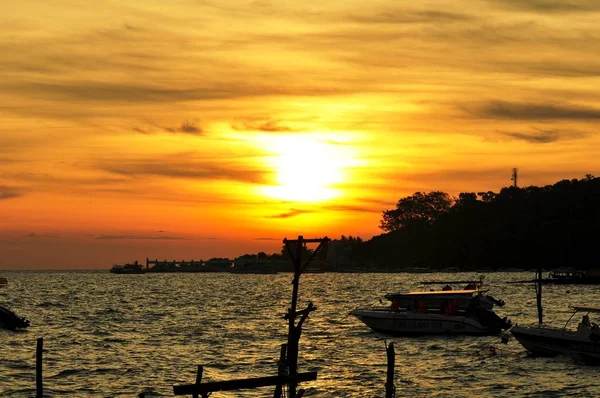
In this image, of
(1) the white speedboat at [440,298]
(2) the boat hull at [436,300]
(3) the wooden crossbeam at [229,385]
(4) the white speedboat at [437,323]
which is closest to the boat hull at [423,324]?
(4) the white speedboat at [437,323]

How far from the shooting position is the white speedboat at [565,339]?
5191cm

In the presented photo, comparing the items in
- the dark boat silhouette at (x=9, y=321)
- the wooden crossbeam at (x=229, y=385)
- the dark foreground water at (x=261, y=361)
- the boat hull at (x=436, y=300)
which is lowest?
the dark foreground water at (x=261, y=361)

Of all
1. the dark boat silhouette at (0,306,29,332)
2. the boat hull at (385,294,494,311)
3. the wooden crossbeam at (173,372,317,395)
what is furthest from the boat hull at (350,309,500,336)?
the wooden crossbeam at (173,372,317,395)

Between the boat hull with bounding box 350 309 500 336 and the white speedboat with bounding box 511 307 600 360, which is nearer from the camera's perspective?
the white speedboat with bounding box 511 307 600 360

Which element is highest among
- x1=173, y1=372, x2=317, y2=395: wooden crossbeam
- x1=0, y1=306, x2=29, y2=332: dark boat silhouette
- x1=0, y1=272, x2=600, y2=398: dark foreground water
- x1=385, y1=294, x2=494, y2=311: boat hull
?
x1=385, y1=294, x2=494, y2=311: boat hull

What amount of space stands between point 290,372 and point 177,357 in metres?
27.8

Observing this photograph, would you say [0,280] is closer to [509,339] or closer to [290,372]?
[509,339]

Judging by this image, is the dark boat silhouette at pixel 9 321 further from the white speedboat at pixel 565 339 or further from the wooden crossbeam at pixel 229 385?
the wooden crossbeam at pixel 229 385

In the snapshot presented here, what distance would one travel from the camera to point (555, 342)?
54094 mm

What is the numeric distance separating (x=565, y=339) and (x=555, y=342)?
80 cm

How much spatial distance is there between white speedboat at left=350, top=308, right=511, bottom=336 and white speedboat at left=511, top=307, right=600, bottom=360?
1131 cm

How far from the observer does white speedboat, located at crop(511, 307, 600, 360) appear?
51906 mm

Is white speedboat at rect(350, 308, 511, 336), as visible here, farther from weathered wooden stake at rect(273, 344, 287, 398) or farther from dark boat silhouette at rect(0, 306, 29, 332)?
weathered wooden stake at rect(273, 344, 287, 398)

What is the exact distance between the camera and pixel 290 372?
3316 centimetres
